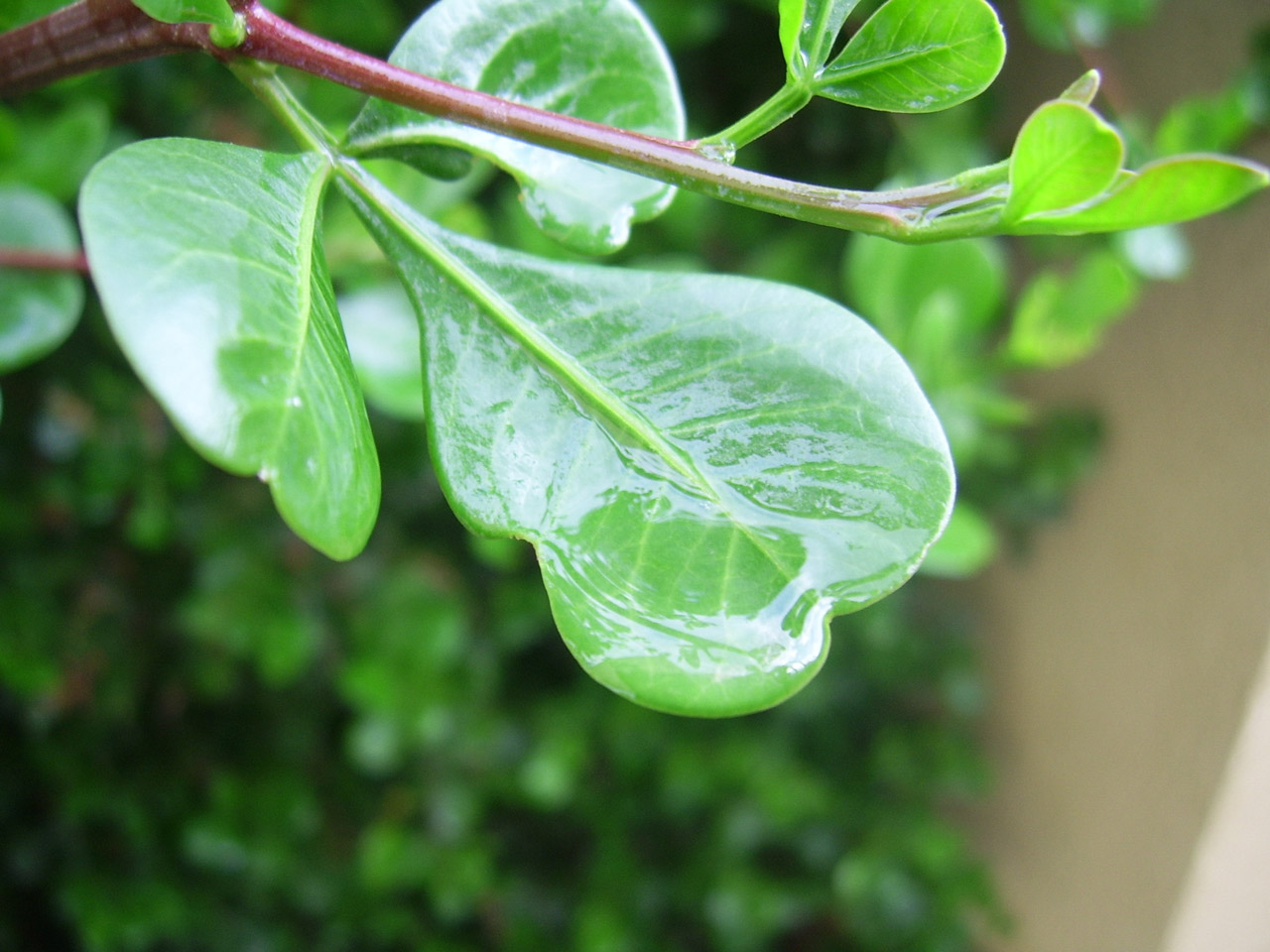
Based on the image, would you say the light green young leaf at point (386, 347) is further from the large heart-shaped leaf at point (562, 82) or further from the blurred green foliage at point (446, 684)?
the large heart-shaped leaf at point (562, 82)

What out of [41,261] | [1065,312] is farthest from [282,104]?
[1065,312]

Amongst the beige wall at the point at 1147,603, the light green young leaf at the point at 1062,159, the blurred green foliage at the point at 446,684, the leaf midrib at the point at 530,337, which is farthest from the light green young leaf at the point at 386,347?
the beige wall at the point at 1147,603

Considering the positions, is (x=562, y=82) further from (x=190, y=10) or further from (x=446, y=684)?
(x=446, y=684)

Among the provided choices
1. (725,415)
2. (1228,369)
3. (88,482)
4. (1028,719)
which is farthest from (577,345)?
(1028,719)

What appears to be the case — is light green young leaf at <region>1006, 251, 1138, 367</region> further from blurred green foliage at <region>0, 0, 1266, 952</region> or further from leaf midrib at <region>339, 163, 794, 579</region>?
leaf midrib at <region>339, 163, 794, 579</region>

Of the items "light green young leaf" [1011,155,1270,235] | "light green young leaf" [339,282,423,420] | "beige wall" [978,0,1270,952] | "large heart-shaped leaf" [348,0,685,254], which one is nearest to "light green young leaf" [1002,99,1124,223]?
"light green young leaf" [1011,155,1270,235]
